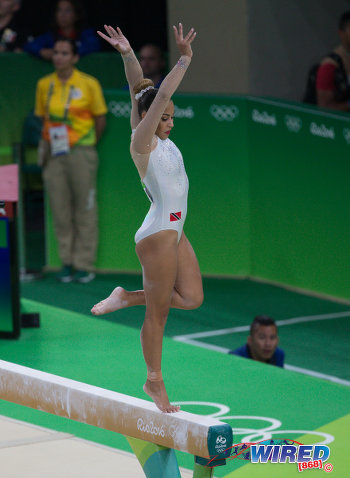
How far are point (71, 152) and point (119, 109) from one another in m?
0.78

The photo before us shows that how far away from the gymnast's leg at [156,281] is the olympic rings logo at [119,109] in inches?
243

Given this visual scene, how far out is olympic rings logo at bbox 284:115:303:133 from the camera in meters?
9.73

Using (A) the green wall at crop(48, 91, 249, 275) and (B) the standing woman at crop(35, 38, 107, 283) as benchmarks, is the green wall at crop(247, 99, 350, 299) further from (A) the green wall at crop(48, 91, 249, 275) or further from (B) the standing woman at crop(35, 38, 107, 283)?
(B) the standing woman at crop(35, 38, 107, 283)

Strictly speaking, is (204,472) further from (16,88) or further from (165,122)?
(16,88)

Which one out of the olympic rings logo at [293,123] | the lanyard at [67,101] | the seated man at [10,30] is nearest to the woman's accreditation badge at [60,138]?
the lanyard at [67,101]

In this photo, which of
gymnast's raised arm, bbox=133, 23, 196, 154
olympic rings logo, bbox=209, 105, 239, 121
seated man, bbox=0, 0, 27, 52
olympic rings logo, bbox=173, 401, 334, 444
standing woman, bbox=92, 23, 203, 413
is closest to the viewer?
gymnast's raised arm, bbox=133, 23, 196, 154

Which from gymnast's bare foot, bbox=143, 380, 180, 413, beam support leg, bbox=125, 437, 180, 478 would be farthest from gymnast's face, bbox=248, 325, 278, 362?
gymnast's bare foot, bbox=143, 380, 180, 413

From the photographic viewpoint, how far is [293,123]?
979cm

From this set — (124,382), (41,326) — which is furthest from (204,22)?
(124,382)

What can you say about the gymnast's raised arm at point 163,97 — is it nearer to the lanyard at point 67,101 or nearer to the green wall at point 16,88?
the lanyard at point 67,101

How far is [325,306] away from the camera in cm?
957

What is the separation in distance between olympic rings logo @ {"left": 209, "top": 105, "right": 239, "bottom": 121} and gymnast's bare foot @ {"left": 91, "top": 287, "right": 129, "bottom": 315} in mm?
6036

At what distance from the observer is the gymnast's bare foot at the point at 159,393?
4.41 meters

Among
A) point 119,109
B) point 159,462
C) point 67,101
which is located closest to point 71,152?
point 67,101
